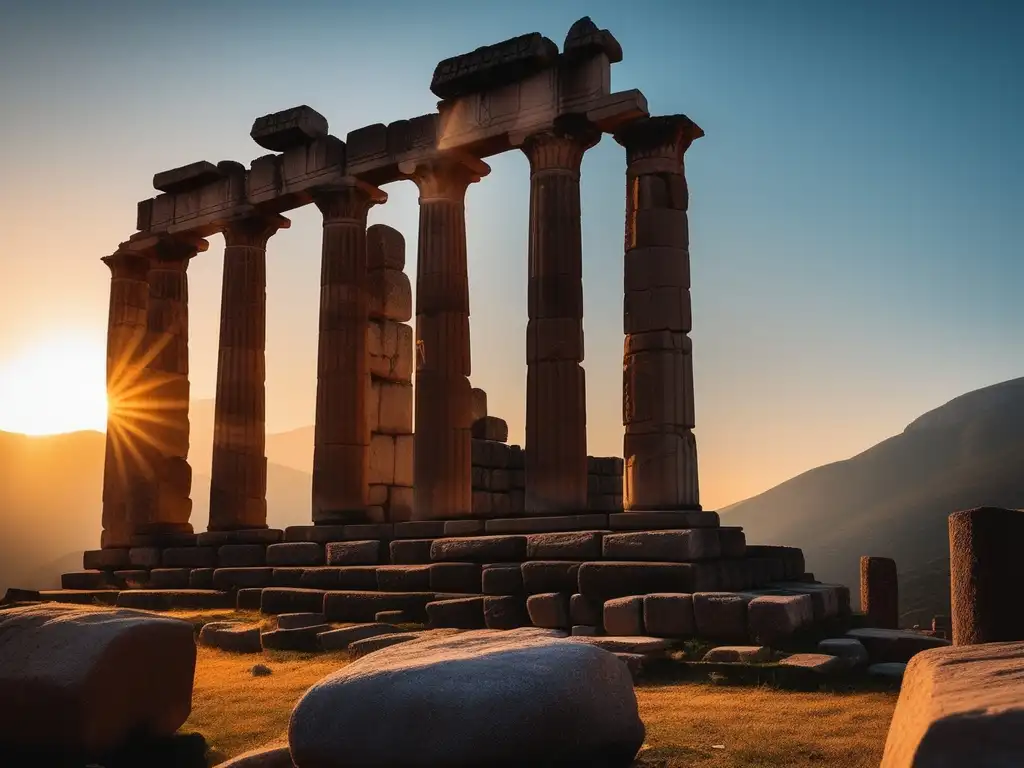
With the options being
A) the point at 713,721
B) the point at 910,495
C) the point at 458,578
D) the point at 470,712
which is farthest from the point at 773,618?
the point at 910,495

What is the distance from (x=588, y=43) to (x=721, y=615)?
9.21 meters

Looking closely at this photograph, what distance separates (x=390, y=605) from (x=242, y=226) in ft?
33.2

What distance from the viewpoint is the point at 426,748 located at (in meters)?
4.88

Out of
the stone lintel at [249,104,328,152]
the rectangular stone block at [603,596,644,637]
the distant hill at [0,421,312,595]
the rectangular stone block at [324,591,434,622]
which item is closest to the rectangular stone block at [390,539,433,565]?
the rectangular stone block at [324,591,434,622]

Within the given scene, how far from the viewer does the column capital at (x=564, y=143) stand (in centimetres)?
1642

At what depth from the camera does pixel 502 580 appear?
14.3 metres

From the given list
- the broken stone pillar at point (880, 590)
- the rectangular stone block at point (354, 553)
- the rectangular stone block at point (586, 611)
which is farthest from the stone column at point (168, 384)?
the broken stone pillar at point (880, 590)

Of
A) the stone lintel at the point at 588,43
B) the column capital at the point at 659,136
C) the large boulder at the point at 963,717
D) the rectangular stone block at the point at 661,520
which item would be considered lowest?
the large boulder at the point at 963,717

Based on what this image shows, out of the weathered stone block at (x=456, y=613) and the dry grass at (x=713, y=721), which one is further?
the weathered stone block at (x=456, y=613)

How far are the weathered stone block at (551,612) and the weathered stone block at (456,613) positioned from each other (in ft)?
2.78

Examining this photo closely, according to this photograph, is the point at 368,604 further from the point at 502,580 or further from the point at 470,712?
the point at 470,712

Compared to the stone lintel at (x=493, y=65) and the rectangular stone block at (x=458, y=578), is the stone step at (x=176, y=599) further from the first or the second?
the stone lintel at (x=493, y=65)

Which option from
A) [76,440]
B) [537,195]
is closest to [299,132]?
[537,195]

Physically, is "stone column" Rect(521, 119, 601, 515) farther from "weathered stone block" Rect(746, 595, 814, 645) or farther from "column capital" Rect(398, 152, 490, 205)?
"weathered stone block" Rect(746, 595, 814, 645)
